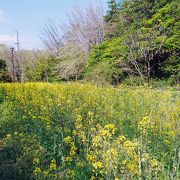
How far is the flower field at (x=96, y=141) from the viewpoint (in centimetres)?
269

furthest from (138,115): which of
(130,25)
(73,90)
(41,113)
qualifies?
(130,25)

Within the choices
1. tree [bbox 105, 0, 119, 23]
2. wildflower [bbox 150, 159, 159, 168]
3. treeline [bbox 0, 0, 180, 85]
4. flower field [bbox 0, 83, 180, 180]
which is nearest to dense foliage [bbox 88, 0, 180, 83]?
treeline [bbox 0, 0, 180, 85]

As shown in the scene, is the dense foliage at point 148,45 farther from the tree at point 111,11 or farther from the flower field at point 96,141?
the flower field at point 96,141

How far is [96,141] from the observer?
2.81 m

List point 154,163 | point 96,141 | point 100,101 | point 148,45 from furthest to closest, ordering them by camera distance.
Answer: point 148,45 → point 100,101 → point 96,141 → point 154,163

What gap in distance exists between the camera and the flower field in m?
2.69

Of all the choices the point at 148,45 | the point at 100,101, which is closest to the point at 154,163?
the point at 100,101

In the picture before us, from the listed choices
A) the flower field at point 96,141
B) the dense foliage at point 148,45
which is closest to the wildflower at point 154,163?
the flower field at point 96,141

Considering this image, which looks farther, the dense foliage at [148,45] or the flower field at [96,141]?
the dense foliage at [148,45]

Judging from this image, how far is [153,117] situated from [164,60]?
1721cm

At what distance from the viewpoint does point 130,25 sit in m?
23.3

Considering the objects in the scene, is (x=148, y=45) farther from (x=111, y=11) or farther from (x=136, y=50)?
(x=111, y=11)

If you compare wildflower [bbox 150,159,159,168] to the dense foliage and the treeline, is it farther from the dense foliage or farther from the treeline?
the dense foliage

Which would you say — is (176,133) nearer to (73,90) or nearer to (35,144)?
(35,144)
